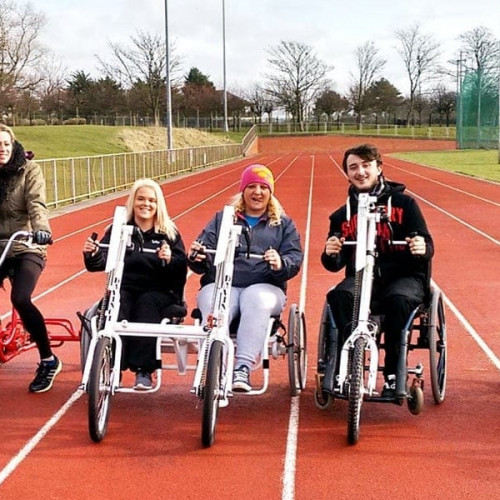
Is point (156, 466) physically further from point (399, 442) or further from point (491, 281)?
point (491, 281)

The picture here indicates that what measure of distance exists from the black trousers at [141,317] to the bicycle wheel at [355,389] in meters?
1.16

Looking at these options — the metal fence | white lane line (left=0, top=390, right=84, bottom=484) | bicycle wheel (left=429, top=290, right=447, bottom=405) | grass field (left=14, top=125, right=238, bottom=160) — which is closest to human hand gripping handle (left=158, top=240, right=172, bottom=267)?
white lane line (left=0, top=390, right=84, bottom=484)

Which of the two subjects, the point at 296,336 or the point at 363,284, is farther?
the point at 296,336

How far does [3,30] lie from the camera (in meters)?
44.0

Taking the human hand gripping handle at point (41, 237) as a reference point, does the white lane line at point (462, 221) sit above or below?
below

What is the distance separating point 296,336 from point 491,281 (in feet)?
16.2

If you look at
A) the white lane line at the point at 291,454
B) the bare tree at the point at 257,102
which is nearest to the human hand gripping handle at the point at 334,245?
the white lane line at the point at 291,454

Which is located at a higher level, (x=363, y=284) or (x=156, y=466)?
(x=363, y=284)

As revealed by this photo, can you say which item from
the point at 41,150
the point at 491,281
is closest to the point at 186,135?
the point at 41,150

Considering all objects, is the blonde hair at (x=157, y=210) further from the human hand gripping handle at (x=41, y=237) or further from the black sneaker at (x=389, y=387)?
the black sneaker at (x=389, y=387)

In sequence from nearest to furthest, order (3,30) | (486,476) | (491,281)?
1. (486,476)
2. (491,281)
3. (3,30)

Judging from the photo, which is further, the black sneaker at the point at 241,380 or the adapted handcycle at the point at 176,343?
the black sneaker at the point at 241,380

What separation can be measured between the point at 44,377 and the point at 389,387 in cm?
227

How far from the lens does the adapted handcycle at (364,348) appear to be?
14.4 feet
